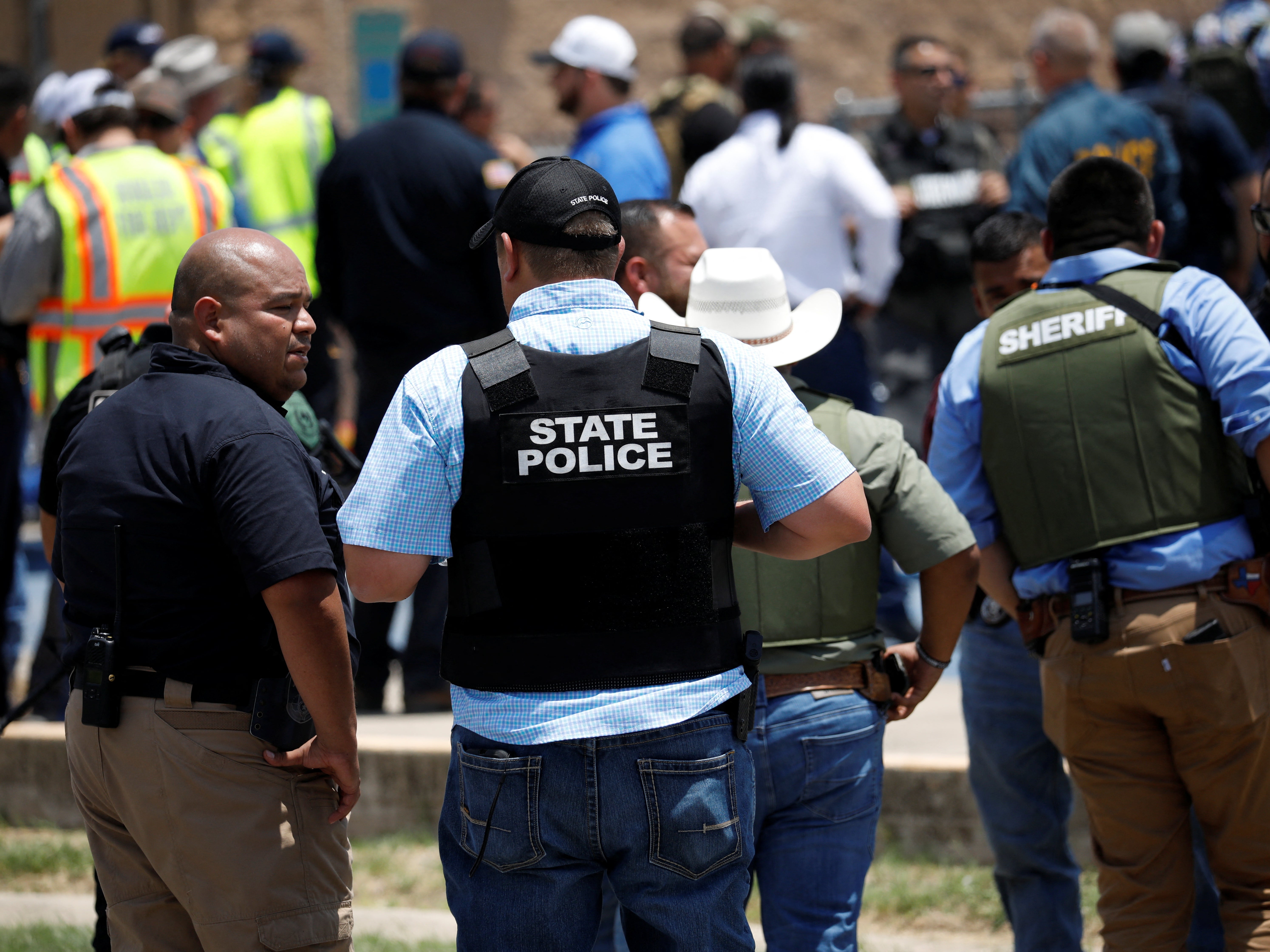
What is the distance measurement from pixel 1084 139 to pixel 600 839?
4725mm

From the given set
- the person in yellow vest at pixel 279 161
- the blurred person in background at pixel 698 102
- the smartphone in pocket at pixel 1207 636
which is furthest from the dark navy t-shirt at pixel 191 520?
the person in yellow vest at pixel 279 161

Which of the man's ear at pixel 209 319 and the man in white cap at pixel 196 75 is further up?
the man in white cap at pixel 196 75

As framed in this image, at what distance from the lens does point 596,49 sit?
6527 mm

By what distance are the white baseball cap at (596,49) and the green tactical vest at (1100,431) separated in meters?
3.17

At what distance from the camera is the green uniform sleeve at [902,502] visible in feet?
11.2

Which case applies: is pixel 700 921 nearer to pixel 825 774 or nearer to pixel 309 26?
pixel 825 774

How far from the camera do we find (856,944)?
137 inches

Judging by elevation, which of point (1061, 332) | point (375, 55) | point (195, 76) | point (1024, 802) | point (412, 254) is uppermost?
point (375, 55)

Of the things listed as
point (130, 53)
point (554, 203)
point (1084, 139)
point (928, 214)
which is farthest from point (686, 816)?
point (130, 53)

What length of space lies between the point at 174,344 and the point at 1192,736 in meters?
2.43

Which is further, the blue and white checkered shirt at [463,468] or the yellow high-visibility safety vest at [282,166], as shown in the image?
the yellow high-visibility safety vest at [282,166]

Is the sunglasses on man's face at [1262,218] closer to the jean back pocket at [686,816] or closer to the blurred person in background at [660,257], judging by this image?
the blurred person in background at [660,257]

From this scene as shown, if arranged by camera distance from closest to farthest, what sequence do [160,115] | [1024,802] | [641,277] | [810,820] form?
[810,820] → [641,277] → [1024,802] → [160,115]

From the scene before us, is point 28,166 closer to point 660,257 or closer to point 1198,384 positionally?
point 660,257
